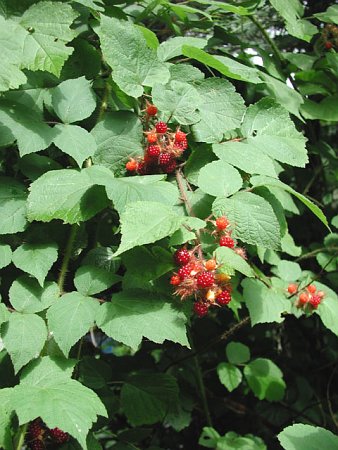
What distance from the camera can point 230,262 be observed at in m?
0.96

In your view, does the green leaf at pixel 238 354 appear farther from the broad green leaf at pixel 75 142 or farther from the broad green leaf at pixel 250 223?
the broad green leaf at pixel 75 142

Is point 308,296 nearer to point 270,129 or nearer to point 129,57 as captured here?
point 270,129

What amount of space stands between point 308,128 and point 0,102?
1.12 meters

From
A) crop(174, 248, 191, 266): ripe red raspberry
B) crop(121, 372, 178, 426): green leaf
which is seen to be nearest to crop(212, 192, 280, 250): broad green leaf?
crop(174, 248, 191, 266): ripe red raspberry

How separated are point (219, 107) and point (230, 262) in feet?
1.36

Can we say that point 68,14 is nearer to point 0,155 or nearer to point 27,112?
point 27,112

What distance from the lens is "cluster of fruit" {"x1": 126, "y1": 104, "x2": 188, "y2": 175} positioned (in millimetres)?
1120

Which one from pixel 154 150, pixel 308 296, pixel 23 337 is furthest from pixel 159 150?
pixel 308 296

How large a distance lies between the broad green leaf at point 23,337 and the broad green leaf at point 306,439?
0.45 meters

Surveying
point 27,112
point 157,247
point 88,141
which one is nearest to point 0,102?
point 27,112

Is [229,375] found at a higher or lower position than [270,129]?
lower

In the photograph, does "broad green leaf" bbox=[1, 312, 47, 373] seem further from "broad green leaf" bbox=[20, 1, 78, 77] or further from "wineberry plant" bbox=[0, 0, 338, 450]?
"broad green leaf" bbox=[20, 1, 78, 77]

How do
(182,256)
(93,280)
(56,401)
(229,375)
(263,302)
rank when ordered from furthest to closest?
(229,375)
(263,302)
(93,280)
(182,256)
(56,401)

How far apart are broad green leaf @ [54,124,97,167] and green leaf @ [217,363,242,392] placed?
0.93 m
